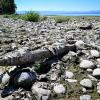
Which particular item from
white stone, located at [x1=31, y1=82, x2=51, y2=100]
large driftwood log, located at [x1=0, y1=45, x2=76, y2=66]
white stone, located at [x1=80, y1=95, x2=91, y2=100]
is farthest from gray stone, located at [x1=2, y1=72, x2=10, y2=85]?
white stone, located at [x1=80, y1=95, x2=91, y2=100]

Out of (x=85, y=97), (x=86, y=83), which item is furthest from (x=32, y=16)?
(x=85, y=97)

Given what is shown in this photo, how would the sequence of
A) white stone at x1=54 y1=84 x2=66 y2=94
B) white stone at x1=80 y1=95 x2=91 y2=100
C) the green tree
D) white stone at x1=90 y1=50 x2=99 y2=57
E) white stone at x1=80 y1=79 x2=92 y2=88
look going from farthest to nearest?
the green tree < white stone at x1=90 y1=50 x2=99 y2=57 < white stone at x1=80 y1=79 x2=92 y2=88 < white stone at x1=54 y1=84 x2=66 y2=94 < white stone at x1=80 y1=95 x2=91 y2=100

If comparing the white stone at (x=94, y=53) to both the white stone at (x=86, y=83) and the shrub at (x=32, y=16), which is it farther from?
the shrub at (x=32, y=16)

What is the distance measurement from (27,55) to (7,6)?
71818 millimetres

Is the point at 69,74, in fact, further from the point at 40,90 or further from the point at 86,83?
the point at 40,90

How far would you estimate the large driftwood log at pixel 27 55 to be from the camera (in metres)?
6.62

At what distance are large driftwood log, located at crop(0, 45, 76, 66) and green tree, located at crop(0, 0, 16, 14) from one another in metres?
70.3

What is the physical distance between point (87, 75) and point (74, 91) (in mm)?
895

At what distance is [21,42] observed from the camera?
11258 millimetres

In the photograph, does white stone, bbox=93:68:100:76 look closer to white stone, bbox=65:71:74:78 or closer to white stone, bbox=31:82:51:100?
white stone, bbox=65:71:74:78

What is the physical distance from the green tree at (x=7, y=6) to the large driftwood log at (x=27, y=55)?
2769 inches

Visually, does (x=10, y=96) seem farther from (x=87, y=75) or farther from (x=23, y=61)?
(x=87, y=75)

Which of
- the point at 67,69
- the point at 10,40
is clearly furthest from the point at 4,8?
the point at 67,69

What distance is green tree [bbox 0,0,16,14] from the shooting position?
253 feet
